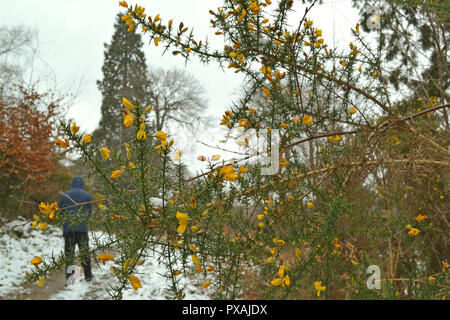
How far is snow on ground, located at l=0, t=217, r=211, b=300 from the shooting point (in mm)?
4777

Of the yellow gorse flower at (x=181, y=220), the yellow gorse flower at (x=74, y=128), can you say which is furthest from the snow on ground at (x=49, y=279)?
the yellow gorse flower at (x=74, y=128)

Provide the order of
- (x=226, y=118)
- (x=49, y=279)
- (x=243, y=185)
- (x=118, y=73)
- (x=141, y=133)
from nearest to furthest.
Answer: (x=141, y=133) → (x=243, y=185) → (x=226, y=118) → (x=49, y=279) → (x=118, y=73)

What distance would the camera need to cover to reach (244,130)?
5.49 ft

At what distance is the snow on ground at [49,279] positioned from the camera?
4777mm

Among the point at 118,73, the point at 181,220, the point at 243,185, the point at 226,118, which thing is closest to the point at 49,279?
the point at 226,118

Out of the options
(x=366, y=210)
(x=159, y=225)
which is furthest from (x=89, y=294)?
(x=159, y=225)

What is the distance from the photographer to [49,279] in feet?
11.8

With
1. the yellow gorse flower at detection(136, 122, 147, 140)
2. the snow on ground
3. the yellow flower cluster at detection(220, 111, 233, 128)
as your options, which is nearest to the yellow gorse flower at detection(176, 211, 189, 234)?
the yellow gorse flower at detection(136, 122, 147, 140)

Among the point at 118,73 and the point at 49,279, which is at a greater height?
the point at 118,73

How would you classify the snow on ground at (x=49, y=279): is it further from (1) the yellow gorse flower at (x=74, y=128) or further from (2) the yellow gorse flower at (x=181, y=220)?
(1) the yellow gorse flower at (x=74, y=128)

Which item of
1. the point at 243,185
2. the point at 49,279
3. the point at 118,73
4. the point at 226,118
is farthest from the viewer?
the point at 118,73

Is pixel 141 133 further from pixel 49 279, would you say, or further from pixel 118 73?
pixel 118 73

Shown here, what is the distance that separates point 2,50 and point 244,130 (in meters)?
10.3

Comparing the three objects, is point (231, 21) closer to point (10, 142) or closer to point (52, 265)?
point (52, 265)
